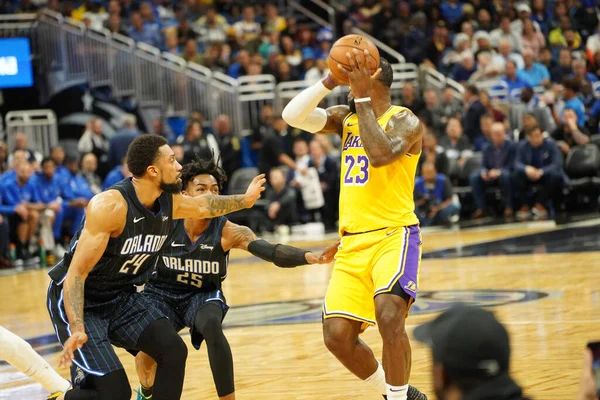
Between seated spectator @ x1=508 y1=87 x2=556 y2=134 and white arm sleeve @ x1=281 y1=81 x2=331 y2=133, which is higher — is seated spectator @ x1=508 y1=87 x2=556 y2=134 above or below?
below

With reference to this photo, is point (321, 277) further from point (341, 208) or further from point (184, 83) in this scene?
point (184, 83)

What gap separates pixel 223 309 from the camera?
6.39m

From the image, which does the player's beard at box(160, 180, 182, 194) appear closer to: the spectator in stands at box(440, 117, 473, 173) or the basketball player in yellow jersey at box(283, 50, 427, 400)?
the basketball player in yellow jersey at box(283, 50, 427, 400)

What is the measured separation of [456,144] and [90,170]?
6.40m

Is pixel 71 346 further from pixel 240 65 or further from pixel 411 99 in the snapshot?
pixel 240 65

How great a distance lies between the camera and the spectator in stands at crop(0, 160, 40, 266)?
16.3 m

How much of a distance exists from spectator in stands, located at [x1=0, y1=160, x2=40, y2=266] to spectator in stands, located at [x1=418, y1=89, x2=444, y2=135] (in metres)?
6.97

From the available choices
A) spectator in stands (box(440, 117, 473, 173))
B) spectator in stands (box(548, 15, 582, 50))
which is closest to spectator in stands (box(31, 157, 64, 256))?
spectator in stands (box(440, 117, 473, 173))

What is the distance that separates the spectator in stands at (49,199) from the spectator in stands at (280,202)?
3.49 metres

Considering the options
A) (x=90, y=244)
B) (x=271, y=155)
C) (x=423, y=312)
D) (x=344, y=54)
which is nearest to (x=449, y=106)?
(x=271, y=155)

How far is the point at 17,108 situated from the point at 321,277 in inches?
420

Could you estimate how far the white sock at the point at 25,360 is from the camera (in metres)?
6.20

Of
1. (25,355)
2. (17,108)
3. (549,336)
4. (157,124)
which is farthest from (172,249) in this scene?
(17,108)

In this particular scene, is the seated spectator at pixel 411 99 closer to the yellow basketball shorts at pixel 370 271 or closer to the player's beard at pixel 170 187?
the yellow basketball shorts at pixel 370 271
